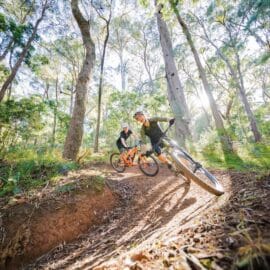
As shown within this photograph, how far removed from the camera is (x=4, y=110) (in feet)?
29.6

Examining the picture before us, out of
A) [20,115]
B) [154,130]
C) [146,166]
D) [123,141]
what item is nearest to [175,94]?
[123,141]

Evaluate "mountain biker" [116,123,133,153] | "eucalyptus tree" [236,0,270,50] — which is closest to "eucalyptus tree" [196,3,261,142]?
"eucalyptus tree" [236,0,270,50]

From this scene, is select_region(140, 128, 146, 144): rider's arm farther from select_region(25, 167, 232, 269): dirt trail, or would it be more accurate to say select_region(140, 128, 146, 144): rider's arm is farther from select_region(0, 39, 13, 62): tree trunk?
select_region(0, 39, 13, 62): tree trunk

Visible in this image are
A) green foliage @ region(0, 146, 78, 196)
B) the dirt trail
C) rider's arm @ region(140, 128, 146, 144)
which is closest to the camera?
the dirt trail

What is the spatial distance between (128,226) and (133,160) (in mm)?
4153

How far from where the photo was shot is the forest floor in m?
1.44

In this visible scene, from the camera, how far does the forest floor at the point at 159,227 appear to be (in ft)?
4.73

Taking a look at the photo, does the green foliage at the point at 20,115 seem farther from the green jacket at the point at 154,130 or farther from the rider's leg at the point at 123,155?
the green jacket at the point at 154,130

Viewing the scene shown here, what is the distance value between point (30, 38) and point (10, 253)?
43.9 ft

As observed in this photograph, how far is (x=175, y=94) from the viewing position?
10.6m

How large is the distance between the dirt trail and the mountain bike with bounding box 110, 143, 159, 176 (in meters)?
0.79

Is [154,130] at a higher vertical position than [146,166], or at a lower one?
higher

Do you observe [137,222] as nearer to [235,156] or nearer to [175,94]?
[235,156]

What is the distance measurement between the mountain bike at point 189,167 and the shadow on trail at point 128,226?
0.47 metres
